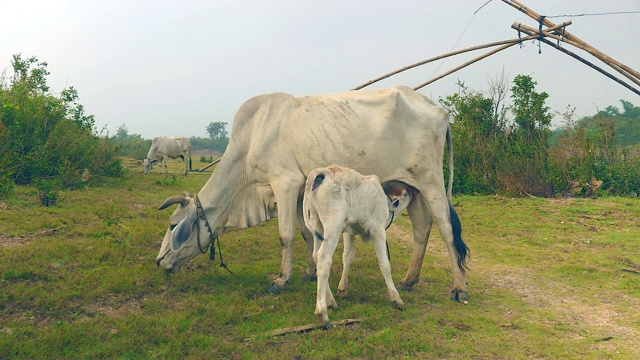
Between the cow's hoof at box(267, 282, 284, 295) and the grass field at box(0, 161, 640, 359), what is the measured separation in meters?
0.10

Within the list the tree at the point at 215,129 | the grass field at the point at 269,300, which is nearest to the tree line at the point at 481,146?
the grass field at the point at 269,300

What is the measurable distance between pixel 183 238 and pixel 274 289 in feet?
4.33

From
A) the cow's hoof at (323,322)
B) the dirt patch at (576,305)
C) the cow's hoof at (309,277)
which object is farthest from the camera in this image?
the cow's hoof at (309,277)

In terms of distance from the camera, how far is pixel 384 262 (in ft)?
18.3

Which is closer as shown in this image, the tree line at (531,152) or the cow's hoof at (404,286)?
the cow's hoof at (404,286)

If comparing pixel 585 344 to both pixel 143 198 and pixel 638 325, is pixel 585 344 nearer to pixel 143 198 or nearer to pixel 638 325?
pixel 638 325

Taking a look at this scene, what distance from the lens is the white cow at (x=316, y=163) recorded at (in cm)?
649

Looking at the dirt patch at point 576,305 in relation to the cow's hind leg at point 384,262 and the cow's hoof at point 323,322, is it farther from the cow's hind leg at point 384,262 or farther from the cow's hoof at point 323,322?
the cow's hoof at point 323,322

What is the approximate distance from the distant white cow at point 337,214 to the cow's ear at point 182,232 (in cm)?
185

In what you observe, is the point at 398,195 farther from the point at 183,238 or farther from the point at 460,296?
the point at 183,238

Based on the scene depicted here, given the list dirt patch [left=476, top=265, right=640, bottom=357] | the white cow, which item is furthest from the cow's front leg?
dirt patch [left=476, top=265, right=640, bottom=357]

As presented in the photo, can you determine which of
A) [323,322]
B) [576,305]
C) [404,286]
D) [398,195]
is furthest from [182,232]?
[576,305]

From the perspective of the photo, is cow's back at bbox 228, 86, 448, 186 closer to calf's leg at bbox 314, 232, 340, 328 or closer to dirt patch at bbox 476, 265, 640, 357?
calf's leg at bbox 314, 232, 340, 328

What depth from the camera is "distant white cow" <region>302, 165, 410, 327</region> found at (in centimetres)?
520
